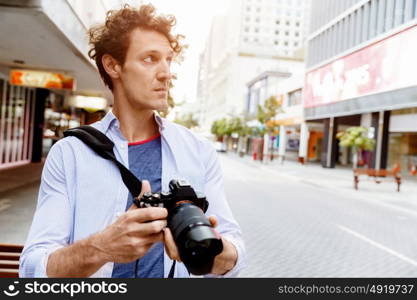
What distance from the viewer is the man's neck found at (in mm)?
1701

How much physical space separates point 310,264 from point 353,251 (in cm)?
137

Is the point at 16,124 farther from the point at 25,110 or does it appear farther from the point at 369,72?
the point at 369,72

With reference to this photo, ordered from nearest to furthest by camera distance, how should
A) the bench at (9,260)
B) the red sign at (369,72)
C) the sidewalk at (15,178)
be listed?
1. the bench at (9,260)
2. the sidewalk at (15,178)
3. the red sign at (369,72)

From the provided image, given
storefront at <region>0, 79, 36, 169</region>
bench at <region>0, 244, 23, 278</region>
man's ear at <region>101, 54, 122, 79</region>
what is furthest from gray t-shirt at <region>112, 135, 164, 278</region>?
storefront at <region>0, 79, 36, 169</region>

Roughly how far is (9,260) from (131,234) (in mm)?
2040

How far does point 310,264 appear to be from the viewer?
236 inches

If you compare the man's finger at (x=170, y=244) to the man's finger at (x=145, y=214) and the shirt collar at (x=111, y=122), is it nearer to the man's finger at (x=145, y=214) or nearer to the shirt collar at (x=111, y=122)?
the man's finger at (x=145, y=214)

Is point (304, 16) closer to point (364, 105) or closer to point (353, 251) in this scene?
point (364, 105)

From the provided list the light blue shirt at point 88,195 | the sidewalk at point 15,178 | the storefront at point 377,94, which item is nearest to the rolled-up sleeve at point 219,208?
the light blue shirt at point 88,195

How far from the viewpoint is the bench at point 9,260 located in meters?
A: 2.53

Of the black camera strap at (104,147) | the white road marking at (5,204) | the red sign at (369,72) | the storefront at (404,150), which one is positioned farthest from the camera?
the storefront at (404,150)

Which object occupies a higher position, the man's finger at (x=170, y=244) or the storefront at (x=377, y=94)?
the storefront at (x=377, y=94)

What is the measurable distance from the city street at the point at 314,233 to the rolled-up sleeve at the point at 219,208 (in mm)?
3917

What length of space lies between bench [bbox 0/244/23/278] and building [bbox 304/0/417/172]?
22.3m
